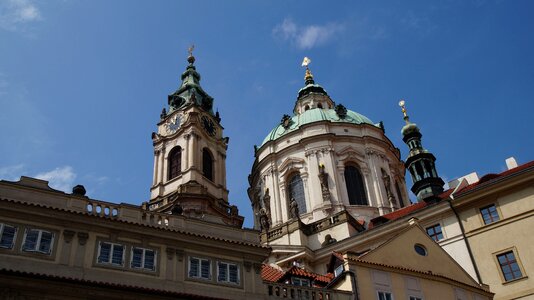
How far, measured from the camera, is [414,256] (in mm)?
24703

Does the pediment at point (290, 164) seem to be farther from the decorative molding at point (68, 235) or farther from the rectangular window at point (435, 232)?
the decorative molding at point (68, 235)

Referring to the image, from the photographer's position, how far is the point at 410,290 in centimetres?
2316

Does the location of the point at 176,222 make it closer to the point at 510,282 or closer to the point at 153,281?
the point at 153,281

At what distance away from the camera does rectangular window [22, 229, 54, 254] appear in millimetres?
17688

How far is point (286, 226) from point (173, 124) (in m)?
16.3

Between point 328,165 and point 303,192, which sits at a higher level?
point 328,165

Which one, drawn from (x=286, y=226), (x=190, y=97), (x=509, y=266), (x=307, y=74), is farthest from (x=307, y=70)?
(x=509, y=266)

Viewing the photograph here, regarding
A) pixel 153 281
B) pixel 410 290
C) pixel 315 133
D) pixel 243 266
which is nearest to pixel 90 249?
pixel 153 281

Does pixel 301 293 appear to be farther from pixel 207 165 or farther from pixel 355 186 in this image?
pixel 207 165

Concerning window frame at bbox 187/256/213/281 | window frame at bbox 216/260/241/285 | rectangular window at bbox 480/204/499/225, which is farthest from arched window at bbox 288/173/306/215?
window frame at bbox 187/256/213/281

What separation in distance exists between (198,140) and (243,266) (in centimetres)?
2790

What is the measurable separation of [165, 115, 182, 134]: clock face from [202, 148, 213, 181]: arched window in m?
3.64

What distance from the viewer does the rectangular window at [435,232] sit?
106 feet

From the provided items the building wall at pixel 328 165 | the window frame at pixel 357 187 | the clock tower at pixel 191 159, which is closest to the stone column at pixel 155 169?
the clock tower at pixel 191 159
